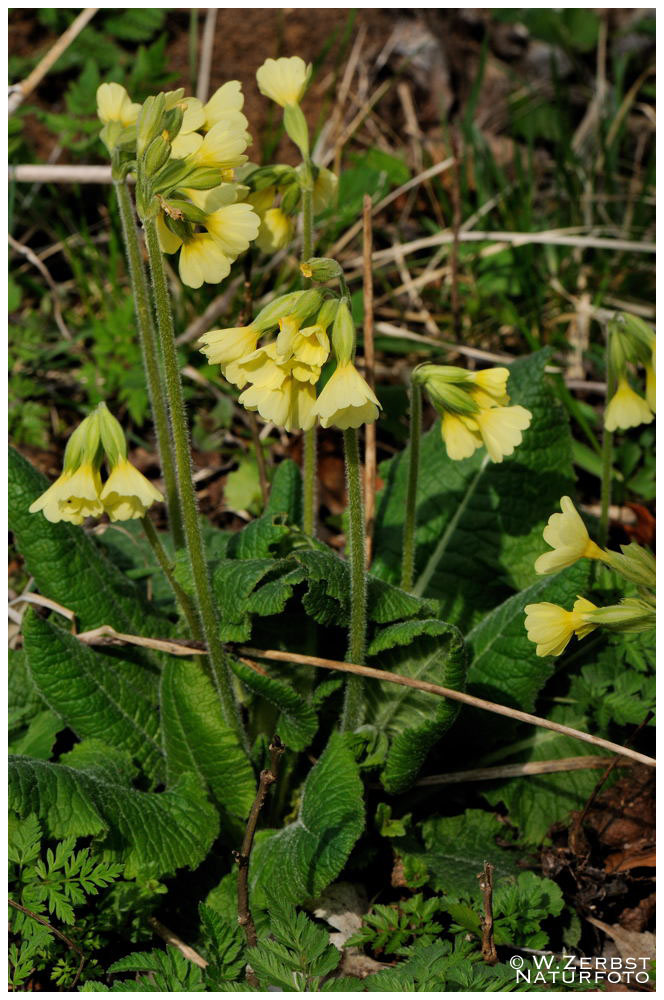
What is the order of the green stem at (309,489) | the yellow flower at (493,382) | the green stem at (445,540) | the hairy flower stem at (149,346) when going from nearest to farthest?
the yellow flower at (493,382) < the hairy flower stem at (149,346) < the green stem at (309,489) < the green stem at (445,540)

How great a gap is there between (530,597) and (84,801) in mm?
1327

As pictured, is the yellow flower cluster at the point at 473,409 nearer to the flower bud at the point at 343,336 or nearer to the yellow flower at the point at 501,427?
the yellow flower at the point at 501,427

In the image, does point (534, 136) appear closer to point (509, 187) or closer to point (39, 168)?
point (509, 187)

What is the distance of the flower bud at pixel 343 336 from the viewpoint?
7.52 ft

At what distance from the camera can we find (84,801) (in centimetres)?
250

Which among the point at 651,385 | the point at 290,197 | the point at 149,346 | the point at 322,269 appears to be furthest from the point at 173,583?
the point at 651,385

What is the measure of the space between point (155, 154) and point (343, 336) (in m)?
0.56

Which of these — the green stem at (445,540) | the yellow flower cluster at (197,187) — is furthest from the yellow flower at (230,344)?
the green stem at (445,540)

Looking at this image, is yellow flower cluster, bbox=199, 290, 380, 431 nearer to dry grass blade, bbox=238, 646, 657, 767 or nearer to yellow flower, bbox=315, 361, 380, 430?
yellow flower, bbox=315, 361, 380, 430

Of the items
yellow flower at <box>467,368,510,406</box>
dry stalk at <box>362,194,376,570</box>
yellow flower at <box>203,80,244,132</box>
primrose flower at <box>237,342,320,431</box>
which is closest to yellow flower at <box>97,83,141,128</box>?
yellow flower at <box>203,80,244,132</box>

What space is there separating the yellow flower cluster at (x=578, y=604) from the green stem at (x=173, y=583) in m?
0.99

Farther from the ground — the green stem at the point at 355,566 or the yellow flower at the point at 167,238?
the yellow flower at the point at 167,238

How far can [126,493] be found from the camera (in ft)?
8.27
